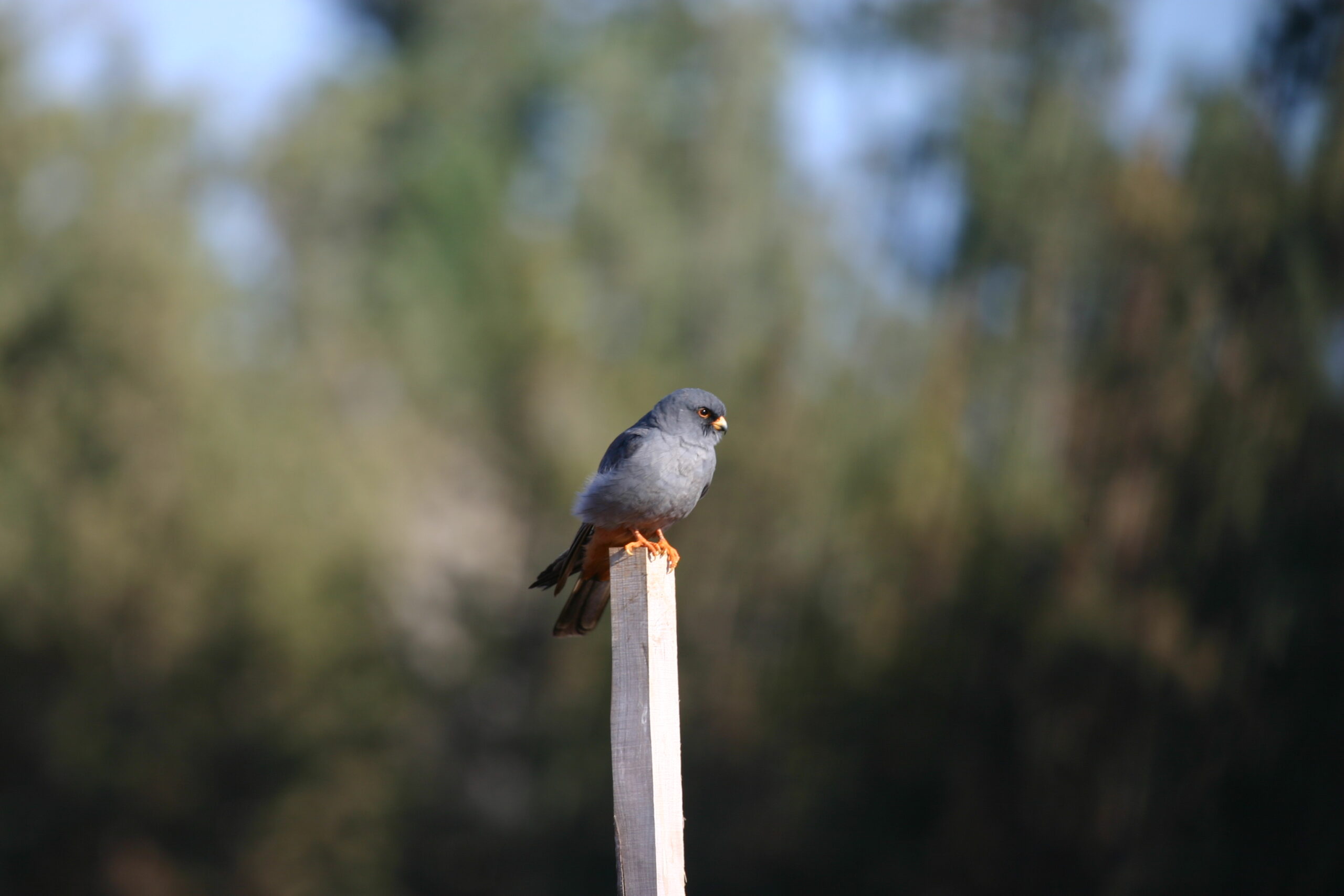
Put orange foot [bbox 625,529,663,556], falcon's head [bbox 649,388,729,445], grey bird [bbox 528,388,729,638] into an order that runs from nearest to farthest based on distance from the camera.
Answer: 1. orange foot [bbox 625,529,663,556]
2. grey bird [bbox 528,388,729,638]
3. falcon's head [bbox 649,388,729,445]

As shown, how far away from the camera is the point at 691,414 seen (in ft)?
17.7

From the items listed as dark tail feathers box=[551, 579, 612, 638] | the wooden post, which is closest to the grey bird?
dark tail feathers box=[551, 579, 612, 638]

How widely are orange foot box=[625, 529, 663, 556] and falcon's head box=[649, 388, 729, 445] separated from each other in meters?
0.47

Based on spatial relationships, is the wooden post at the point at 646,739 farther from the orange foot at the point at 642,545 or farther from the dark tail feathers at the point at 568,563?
the dark tail feathers at the point at 568,563

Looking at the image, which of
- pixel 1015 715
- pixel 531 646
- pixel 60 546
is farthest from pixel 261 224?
pixel 1015 715

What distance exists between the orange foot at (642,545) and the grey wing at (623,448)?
288 millimetres

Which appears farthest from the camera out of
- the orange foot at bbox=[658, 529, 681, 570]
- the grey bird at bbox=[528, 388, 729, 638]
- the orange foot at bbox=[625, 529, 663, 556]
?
the grey bird at bbox=[528, 388, 729, 638]

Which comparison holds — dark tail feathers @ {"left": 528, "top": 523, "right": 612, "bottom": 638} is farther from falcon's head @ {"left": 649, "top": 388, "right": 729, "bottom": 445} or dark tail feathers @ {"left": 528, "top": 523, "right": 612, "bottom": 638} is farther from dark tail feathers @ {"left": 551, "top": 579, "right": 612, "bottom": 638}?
falcon's head @ {"left": 649, "top": 388, "right": 729, "bottom": 445}

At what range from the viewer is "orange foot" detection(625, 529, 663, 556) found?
4.71 metres

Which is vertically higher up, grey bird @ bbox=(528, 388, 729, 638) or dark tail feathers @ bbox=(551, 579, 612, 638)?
grey bird @ bbox=(528, 388, 729, 638)

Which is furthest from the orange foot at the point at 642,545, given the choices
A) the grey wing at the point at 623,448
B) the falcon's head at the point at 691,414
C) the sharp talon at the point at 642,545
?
the falcon's head at the point at 691,414

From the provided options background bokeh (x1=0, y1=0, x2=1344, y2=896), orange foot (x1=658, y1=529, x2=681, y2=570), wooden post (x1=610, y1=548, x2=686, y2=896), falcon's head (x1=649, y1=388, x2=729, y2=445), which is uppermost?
background bokeh (x1=0, y1=0, x2=1344, y2=896)

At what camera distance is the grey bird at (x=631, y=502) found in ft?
16.5

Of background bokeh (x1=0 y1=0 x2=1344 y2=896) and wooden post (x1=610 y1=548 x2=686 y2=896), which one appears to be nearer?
wooden post (x1=610 y1=548 x2=686 y2=896)
